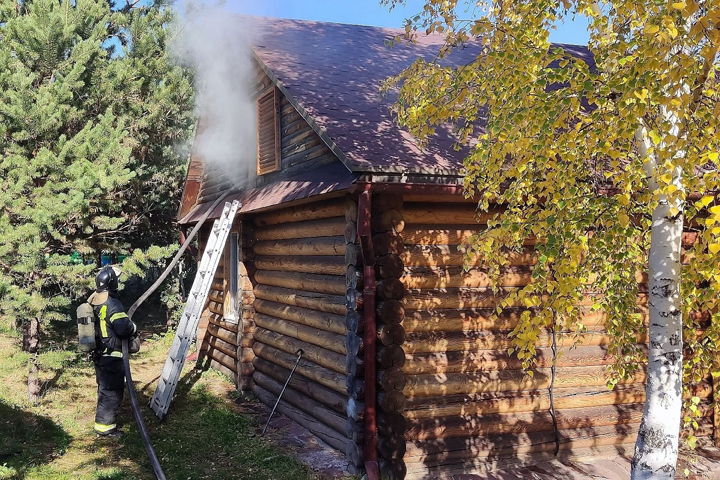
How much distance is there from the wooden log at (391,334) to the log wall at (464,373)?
0.31m

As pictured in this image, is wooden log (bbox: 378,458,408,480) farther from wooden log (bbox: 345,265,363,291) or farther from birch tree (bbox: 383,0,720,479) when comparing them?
birch tree (bbox: 383,0,720,479)

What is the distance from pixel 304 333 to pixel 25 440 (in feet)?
12.5

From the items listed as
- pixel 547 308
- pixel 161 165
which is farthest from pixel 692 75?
pixel 161 165

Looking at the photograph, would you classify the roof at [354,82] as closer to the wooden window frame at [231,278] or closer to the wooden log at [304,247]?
the wooden log at [304,247]

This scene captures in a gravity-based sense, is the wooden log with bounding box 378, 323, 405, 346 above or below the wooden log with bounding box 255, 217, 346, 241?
below

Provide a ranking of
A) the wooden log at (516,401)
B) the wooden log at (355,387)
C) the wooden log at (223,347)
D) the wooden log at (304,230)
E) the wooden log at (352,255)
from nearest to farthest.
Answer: the wooden log at (355,387)
the wooden log at (352,255)
the wooden log at (516,401)
the wooden log at (304,230)
the wooden log at (223,347)

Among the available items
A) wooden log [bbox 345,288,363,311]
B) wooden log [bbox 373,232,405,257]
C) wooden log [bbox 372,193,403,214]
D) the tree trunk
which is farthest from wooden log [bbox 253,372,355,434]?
the tree trunk

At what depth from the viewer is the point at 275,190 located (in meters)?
8.57

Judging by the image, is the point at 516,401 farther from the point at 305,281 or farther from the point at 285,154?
the point at 285,154

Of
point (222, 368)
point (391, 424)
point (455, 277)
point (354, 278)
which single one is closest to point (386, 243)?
point (354, 278)

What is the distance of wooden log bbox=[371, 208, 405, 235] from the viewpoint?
631cm

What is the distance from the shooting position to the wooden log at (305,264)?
743 centimetres

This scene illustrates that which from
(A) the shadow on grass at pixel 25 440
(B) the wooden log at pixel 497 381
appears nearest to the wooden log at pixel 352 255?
(B) the wooden log at pixel 497 381

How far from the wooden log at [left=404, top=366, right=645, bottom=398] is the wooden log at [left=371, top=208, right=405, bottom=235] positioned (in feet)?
5.73
